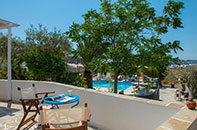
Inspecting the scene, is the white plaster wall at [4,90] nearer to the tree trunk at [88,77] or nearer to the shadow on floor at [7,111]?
the shadow on floor at [7,111]

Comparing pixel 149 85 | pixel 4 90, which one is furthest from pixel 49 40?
pixel 149 85

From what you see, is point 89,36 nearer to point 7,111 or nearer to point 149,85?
point 149,85

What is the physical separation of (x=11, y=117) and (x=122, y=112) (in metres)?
3.37

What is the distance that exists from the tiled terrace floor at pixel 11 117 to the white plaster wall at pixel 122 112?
0.54 metres

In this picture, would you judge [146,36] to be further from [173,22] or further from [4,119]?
[4,119]

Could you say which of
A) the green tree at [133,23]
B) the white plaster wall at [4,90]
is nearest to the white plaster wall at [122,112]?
the green tree at [133,23]

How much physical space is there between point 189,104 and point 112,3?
6002 millimetres

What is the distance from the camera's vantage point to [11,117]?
426cm

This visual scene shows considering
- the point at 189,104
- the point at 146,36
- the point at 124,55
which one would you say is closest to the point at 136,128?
the point at 189,104

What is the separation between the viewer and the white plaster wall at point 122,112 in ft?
8.62

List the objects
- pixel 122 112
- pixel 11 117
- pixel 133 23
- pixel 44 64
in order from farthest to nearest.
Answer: pixel 44 64
pixel 133 23
pixel 11 117
pixel 122 112

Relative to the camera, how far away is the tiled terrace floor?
3.65 m

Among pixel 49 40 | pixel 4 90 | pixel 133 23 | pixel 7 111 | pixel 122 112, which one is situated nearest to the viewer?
pixel 122 112

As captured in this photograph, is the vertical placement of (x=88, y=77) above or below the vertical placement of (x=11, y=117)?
above
